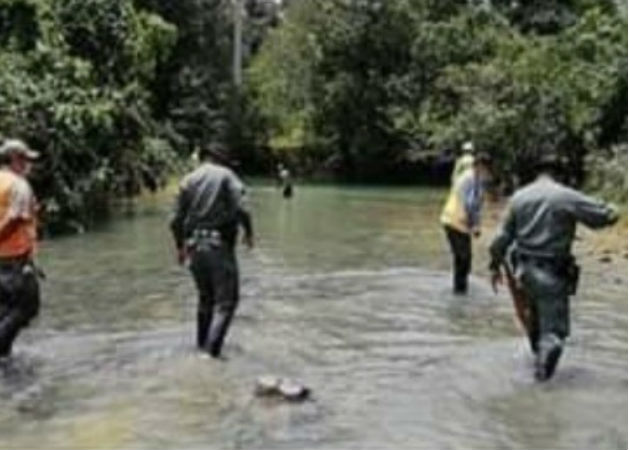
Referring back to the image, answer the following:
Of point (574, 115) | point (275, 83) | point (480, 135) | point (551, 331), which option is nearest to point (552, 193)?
point (551, 331)

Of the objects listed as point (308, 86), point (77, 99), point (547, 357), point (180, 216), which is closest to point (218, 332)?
point (180, 216)

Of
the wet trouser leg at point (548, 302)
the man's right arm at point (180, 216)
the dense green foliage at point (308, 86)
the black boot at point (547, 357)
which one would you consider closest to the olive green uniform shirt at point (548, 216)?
the wet trouser leg at point (548, 302)

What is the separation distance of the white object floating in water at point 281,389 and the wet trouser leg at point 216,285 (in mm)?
1328

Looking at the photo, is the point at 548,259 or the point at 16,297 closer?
the point at 548,259

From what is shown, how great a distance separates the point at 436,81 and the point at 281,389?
38.3 metres

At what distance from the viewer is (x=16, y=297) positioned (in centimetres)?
1127

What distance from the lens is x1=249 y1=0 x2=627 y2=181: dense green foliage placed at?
3622cm

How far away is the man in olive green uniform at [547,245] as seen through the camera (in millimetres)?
10414

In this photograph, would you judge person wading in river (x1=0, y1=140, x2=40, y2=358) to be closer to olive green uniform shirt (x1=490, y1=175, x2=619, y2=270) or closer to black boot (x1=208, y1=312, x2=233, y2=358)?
black boot (x1=208, y1=312, x2=233, y2=358)

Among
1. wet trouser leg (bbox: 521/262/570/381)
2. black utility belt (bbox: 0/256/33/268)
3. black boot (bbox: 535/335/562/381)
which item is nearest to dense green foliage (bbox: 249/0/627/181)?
black boot (bbox: 535/335/562/381)

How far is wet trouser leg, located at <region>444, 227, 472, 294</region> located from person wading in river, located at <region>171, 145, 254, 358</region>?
4745mm

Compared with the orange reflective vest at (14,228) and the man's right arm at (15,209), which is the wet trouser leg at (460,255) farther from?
the man's right arm at (15,209)

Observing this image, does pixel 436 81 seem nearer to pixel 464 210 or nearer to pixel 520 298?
pixel 464 210

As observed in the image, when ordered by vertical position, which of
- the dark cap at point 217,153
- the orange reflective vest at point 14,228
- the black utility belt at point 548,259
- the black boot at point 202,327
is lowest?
the black boot at point 202,327
